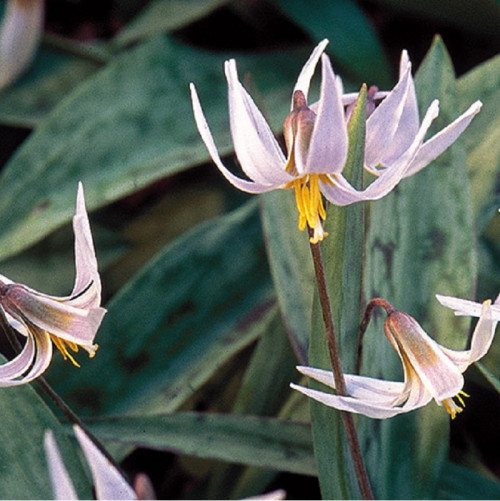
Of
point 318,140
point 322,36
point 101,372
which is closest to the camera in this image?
point 318,140

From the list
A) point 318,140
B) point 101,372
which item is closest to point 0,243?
point 101,372

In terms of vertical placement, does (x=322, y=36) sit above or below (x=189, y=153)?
above

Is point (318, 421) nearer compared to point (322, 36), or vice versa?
point (318, 421)

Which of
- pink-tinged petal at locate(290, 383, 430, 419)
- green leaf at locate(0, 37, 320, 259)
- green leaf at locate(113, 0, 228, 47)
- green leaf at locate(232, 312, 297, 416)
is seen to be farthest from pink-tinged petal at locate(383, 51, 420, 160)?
green leaf at locate(113, 0, 228, 47)

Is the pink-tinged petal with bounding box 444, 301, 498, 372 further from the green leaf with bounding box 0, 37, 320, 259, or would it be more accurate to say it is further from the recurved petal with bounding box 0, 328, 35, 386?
the green leaf with bounding box 0, 37, 320, 259

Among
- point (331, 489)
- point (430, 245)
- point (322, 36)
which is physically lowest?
point (331, 489)

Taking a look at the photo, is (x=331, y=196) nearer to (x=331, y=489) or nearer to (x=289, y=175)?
(x=289, y=175)

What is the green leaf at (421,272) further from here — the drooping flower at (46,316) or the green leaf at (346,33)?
the green leaf at (346,33)

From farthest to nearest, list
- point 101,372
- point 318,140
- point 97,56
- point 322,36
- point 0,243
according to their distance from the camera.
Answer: point 97,56, point 322,36, point 0,243, point 101,372, point 318,140
